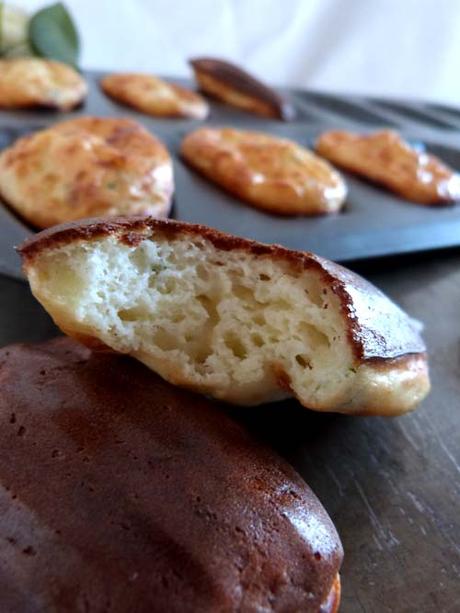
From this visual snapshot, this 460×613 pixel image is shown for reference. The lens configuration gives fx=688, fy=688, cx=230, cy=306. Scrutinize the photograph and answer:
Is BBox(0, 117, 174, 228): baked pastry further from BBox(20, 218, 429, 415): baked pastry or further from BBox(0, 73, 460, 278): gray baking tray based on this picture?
BBox(20, 218, 429, 415): baked pastry

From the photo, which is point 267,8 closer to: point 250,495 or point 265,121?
point 265,121

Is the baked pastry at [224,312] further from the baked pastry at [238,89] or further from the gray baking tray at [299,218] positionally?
the baked pastry at [238,89]

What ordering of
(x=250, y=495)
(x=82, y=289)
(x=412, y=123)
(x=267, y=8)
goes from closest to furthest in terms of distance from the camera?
(x=250, y=495) < (x=82, y=289) < (x=412, y=123) < (x=267, y=8)

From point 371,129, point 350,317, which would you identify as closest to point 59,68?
point 371,129

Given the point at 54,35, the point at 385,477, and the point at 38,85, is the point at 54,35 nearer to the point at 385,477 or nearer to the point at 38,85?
the point at 38,85

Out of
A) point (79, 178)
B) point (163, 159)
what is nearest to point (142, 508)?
point (79, 178)

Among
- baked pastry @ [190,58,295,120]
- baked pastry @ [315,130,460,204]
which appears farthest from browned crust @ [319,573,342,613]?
baked pastry @ [190,58,295,120]
